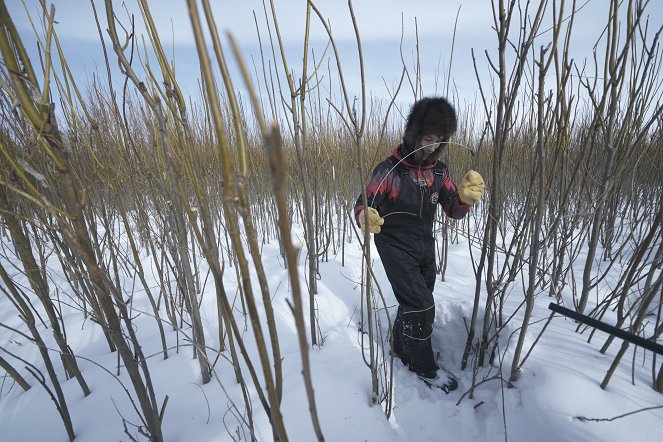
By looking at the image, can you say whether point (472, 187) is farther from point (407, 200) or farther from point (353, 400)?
point (353, 400)

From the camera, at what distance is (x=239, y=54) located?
184 mm

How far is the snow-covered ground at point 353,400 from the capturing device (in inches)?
39.4

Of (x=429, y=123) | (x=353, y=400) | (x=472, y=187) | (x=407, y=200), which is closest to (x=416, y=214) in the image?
(x=407, y=200)

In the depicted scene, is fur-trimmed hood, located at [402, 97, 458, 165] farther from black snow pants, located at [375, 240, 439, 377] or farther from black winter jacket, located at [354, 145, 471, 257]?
black snow pants, located at [375, 240, 439, 377]

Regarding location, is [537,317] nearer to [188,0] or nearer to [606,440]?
[606,440]

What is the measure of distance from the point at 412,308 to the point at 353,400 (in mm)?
581

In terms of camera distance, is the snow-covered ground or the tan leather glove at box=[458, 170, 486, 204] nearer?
the snow-covered ground

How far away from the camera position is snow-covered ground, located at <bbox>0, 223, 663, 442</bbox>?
100 cm

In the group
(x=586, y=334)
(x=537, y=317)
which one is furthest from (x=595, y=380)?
(x=537, y=317)

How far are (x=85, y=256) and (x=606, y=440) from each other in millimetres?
1579

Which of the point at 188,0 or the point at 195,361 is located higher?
the point at 188,0

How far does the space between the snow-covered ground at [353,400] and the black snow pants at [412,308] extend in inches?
5.2

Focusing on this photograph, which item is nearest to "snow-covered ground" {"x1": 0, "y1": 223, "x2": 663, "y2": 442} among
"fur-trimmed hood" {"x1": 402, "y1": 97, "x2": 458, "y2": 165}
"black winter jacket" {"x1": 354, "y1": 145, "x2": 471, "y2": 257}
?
"black winter jacket" {"x1": 354, "y1": 145, "x2": 471, "y2": 257}

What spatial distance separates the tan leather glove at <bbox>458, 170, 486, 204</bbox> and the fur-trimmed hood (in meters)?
0.22
